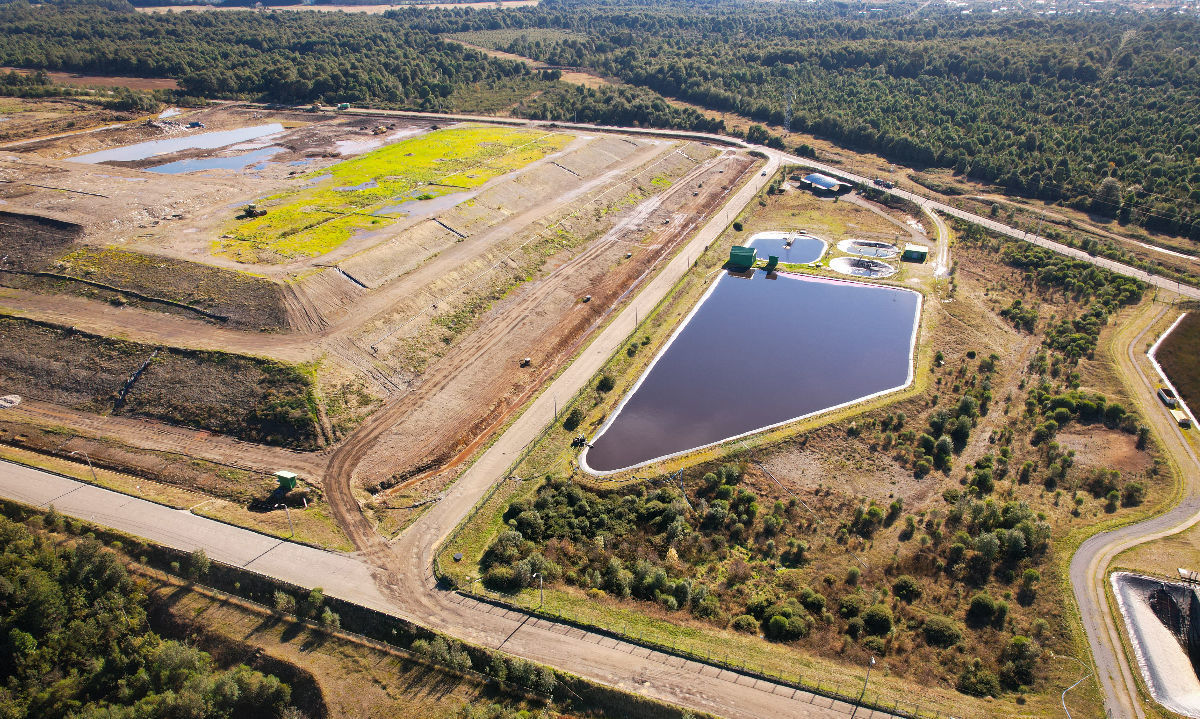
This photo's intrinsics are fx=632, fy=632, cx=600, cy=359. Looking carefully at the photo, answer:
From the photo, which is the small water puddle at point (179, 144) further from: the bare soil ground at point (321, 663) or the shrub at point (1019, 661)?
the shrub at point (1019, 661)

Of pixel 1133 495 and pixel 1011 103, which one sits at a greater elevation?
pixel 1011 103

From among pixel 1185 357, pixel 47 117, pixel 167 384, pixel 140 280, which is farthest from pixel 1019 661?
pixel 47 117

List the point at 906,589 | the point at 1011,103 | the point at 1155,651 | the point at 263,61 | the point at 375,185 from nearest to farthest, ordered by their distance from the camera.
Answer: the point at 1155,651 → the point at 906,589 → the point at 375,185 → the point at 1011,103 → the point at 263,61

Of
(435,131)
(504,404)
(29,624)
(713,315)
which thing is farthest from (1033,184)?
(29,624)

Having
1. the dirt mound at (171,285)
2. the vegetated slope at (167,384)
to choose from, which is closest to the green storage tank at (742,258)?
the dirt mound at (171,285)

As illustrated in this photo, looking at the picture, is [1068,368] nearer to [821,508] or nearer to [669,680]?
[821,508]

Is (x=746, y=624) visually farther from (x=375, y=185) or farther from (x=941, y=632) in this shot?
(x=375, y=185)

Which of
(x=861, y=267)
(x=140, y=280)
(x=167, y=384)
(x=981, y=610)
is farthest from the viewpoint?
(x=861, y=267)
